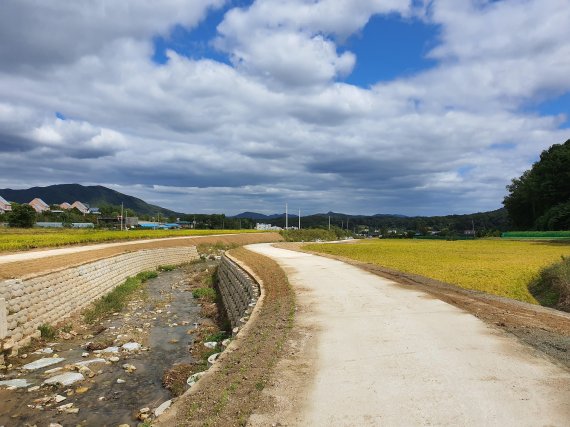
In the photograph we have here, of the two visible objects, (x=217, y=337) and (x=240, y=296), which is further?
(x=240, y=296)

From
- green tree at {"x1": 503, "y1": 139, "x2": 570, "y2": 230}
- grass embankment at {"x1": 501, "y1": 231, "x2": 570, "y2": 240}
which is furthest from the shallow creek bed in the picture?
green tree at {"x1": 503, "y1": 139, "x2": 570, "y2": 230}

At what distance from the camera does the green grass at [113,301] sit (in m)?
17.3

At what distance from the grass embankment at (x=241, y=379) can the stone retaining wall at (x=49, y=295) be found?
23.5 feet

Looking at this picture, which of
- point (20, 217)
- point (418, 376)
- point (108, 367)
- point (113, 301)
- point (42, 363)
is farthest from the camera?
point (20, 217)

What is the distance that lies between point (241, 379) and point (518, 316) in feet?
23.4

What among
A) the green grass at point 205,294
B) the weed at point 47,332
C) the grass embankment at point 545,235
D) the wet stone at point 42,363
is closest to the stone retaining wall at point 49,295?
the weed at point 47,332

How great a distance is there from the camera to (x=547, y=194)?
70188 millimetres

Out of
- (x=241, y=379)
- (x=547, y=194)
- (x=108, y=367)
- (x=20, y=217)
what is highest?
(x=547, y=194)

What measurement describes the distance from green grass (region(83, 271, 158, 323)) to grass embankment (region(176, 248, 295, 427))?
32.5ft

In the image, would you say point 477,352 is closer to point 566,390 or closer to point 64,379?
point 566,390

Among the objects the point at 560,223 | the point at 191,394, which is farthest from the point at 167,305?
the point at 560,223

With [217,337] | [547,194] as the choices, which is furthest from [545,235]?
[217,337]

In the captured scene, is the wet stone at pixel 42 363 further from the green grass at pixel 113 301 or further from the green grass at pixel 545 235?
the green grass at pixel 545 235

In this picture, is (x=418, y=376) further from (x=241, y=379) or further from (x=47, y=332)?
(x=47, y=332)
